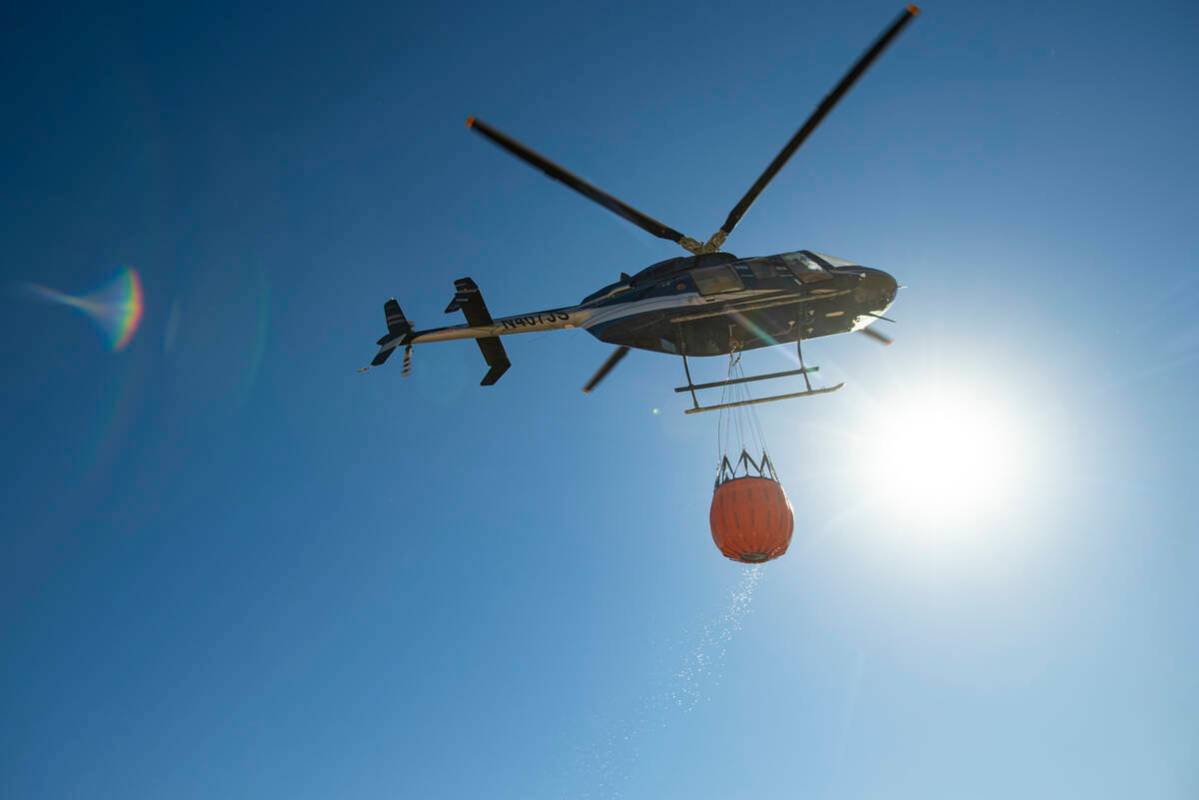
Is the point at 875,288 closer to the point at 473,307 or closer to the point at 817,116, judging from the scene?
the point at 817,116

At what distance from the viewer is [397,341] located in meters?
15.3

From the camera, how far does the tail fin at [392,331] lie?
1523 cm

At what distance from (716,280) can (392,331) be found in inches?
260

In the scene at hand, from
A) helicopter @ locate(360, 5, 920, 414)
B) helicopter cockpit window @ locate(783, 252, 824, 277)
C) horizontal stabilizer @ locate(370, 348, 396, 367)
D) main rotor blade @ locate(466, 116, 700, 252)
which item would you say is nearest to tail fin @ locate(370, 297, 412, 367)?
horizontal stabilizer @ locate(370, 348, 396, 367)

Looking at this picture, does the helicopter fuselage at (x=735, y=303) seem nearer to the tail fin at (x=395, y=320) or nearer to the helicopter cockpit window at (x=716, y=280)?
the helicopter cockpit window at (x=716, y=280)

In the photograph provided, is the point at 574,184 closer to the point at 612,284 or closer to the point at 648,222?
the point at 648,222

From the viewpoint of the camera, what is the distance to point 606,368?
1497 centimetres

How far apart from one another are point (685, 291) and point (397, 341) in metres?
5.78

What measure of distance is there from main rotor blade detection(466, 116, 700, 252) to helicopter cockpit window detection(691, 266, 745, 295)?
0.85m

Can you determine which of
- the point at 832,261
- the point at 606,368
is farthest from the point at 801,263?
the point at 606,368

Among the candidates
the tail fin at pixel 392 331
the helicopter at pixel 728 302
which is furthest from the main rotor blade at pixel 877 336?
the tail fin at pixel 392 331

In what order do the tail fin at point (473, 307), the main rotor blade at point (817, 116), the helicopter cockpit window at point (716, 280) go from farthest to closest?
the tail fin at point (473, 307) < the helicopter cockpit window at point (716, 280) < the main rotor blade at point (817, 116)

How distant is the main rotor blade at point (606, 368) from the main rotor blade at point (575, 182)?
237 centimetres

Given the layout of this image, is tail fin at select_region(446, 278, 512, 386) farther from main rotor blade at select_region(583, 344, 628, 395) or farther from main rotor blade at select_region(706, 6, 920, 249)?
main rotor blade at select_region(706, 6, 920, 249)
